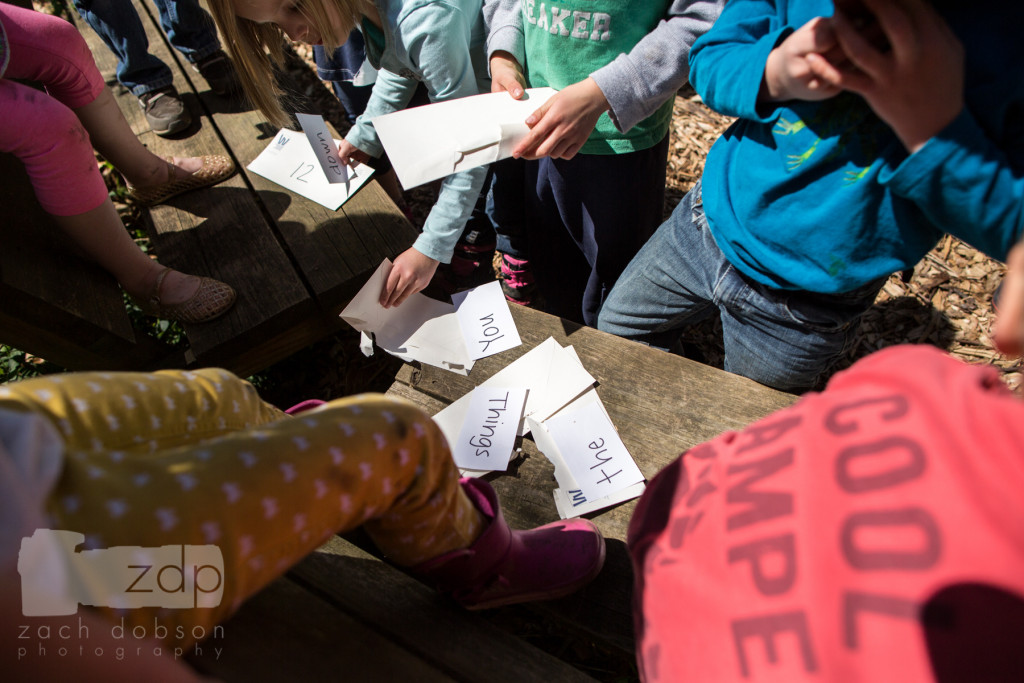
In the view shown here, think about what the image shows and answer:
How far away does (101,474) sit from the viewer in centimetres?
61

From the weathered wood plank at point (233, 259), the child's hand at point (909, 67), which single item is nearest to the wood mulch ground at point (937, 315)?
the weathered wood plank at point (233, 259)

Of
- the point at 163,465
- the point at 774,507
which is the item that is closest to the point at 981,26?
the point at 774,507

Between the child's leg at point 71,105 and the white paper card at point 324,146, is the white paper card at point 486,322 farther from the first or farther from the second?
the child's leg at point 71,105

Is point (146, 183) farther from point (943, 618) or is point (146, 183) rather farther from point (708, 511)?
point (943, 618)

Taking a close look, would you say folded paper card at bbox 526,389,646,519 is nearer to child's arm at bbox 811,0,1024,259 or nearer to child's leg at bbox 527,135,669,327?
child's leg at bbox 527,135,669,327

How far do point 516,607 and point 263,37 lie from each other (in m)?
1.90

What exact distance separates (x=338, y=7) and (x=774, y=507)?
155 centimetres

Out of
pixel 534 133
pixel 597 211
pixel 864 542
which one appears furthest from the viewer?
pixel 597 211

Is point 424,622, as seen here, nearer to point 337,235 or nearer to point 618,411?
point 618,411

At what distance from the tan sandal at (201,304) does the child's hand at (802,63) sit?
160 centimetres

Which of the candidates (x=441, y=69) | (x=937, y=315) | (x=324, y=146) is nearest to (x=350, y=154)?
(x=324, y=146)

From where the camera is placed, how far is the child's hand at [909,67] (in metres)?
0.71

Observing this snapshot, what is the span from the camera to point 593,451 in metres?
1.31

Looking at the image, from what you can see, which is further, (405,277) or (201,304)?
(201,304)
